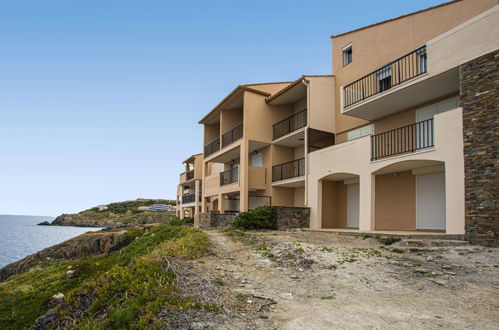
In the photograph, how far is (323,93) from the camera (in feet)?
64.4

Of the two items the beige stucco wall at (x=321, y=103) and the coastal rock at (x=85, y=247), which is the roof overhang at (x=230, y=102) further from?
the coastal rock at (x=85, y=247)

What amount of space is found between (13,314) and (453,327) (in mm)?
8894

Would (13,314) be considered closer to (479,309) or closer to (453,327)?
(453,327)

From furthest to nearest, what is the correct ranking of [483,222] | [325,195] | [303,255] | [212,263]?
[325,195] < [483,222] < [303,255] < [212,263]

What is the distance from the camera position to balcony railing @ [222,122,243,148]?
23388 millimetres

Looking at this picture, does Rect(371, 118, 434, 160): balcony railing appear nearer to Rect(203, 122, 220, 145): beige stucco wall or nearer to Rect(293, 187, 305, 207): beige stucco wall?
Rect(293, 187, 305, 207): beige stucco wall

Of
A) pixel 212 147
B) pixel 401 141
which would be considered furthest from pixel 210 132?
pixel 401 141

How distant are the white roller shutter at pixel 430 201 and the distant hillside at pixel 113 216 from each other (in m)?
74.6

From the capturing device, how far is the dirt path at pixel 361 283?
5012 mm

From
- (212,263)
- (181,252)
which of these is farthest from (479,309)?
(181,252)

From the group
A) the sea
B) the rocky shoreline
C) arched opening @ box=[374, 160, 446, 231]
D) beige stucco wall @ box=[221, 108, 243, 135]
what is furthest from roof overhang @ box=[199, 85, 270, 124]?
the rocky shoreline

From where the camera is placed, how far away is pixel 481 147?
10523 millimetres

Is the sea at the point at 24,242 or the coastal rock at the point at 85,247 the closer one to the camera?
the coastal rock at the point at 85,247

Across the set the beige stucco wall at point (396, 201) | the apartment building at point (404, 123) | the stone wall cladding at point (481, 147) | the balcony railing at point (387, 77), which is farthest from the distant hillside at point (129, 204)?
the stone wall cladding at point (481, 147)
